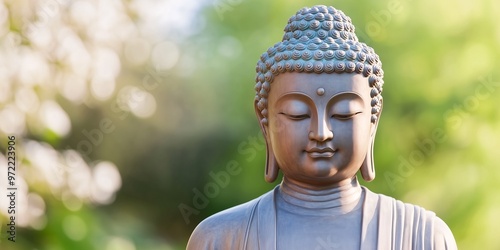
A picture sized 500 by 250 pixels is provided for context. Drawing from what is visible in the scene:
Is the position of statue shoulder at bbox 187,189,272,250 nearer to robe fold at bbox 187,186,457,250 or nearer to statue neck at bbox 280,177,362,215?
robe fold at bbox 187,186,457,250

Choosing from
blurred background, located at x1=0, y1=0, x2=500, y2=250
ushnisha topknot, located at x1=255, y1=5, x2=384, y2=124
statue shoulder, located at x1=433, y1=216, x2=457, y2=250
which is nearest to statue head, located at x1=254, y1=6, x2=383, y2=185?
ushnisha topknot, located at x1=255, y1=5, x2=384, y2=124

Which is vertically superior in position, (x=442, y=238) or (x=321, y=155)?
(x=321, y=155)

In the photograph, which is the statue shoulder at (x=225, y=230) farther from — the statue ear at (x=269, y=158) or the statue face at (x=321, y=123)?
the statue face at (x=321, y=123)

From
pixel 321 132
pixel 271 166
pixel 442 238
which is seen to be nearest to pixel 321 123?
pixel 321 132

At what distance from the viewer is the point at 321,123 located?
4.16 meters

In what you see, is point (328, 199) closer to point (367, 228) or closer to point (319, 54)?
point (367, 228)

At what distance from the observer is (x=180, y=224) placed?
28.1 feet

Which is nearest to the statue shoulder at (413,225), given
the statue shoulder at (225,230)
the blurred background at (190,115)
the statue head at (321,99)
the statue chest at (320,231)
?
the statue chest at (320,231)

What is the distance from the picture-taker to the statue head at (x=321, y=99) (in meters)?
4.20

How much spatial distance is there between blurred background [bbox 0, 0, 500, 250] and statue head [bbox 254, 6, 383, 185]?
3.49 meters

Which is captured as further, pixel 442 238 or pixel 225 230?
pixel 225 230

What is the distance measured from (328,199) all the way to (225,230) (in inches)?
17.0

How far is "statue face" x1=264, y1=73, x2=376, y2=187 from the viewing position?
4.20 m

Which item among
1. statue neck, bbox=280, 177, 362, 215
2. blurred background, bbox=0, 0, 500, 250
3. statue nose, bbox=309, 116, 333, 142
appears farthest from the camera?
blurred background, bbox=0, 0, 500, 250
